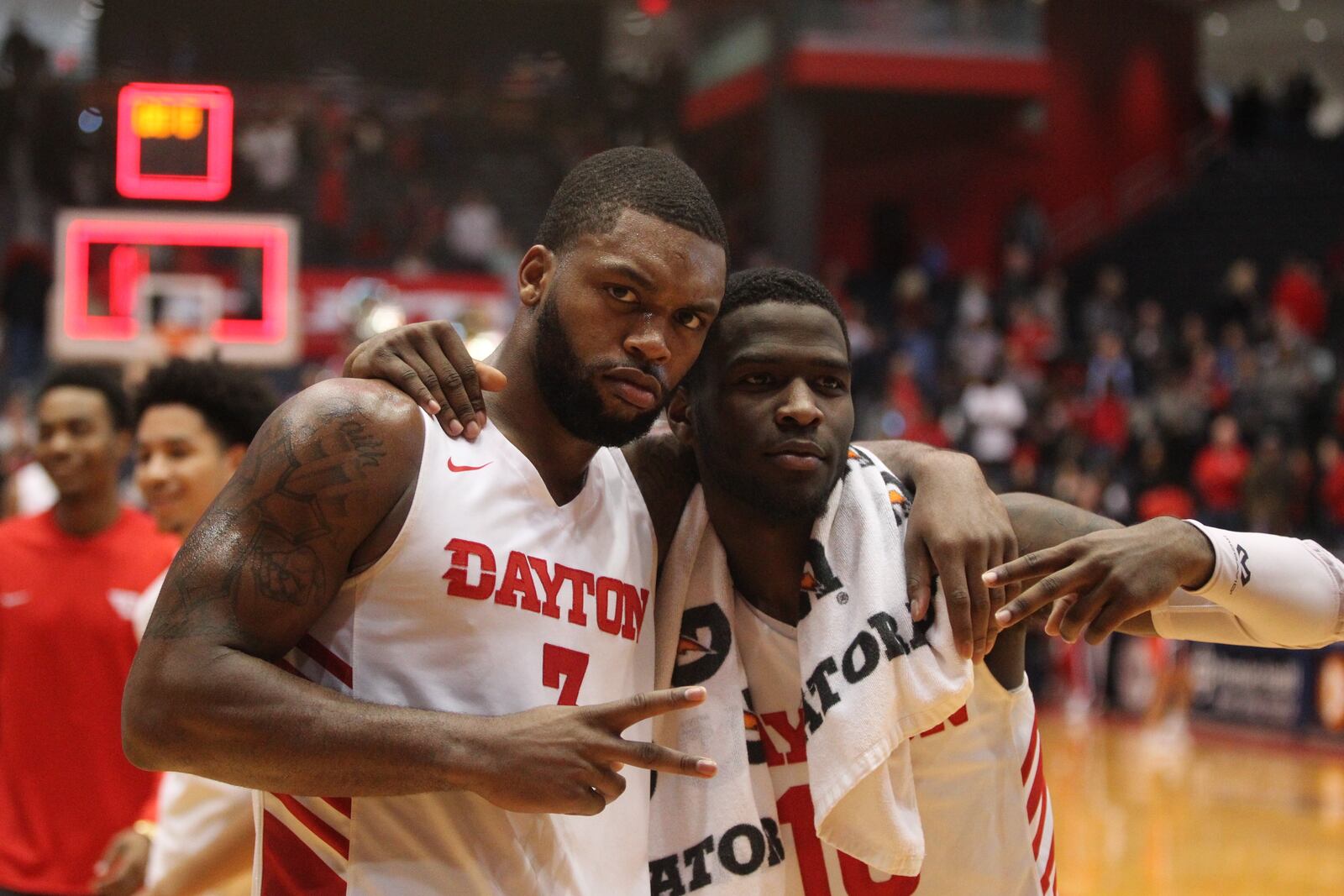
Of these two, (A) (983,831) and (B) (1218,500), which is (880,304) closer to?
(B) (1218,500)

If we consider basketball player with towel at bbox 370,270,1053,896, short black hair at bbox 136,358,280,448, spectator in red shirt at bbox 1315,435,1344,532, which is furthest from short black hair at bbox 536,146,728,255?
spectator in red shirt at bbox 1315,435,1344,532

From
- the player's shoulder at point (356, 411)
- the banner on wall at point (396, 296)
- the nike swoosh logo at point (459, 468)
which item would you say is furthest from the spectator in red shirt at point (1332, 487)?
the player's shoulder at point (356, 411)

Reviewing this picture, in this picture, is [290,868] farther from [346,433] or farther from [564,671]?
[346,433]

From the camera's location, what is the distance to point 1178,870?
696 centimetres

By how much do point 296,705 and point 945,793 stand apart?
126 cm

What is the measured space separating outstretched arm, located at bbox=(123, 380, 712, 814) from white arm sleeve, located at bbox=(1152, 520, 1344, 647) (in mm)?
1034

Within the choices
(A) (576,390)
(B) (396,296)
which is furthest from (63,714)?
(B) (396,296)

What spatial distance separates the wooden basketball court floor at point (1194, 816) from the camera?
6766mm

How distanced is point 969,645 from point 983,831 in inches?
18.0

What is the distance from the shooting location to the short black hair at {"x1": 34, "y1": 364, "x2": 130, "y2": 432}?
4543 mm

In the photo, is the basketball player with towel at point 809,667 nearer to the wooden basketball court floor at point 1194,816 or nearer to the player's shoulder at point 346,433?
the player's shoulder at point 346,433

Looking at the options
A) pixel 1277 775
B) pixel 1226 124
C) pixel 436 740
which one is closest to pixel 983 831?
pixel 436 740

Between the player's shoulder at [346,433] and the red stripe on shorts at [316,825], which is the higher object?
the player's shoulder at [346,433]

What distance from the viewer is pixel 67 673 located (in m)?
4.07
